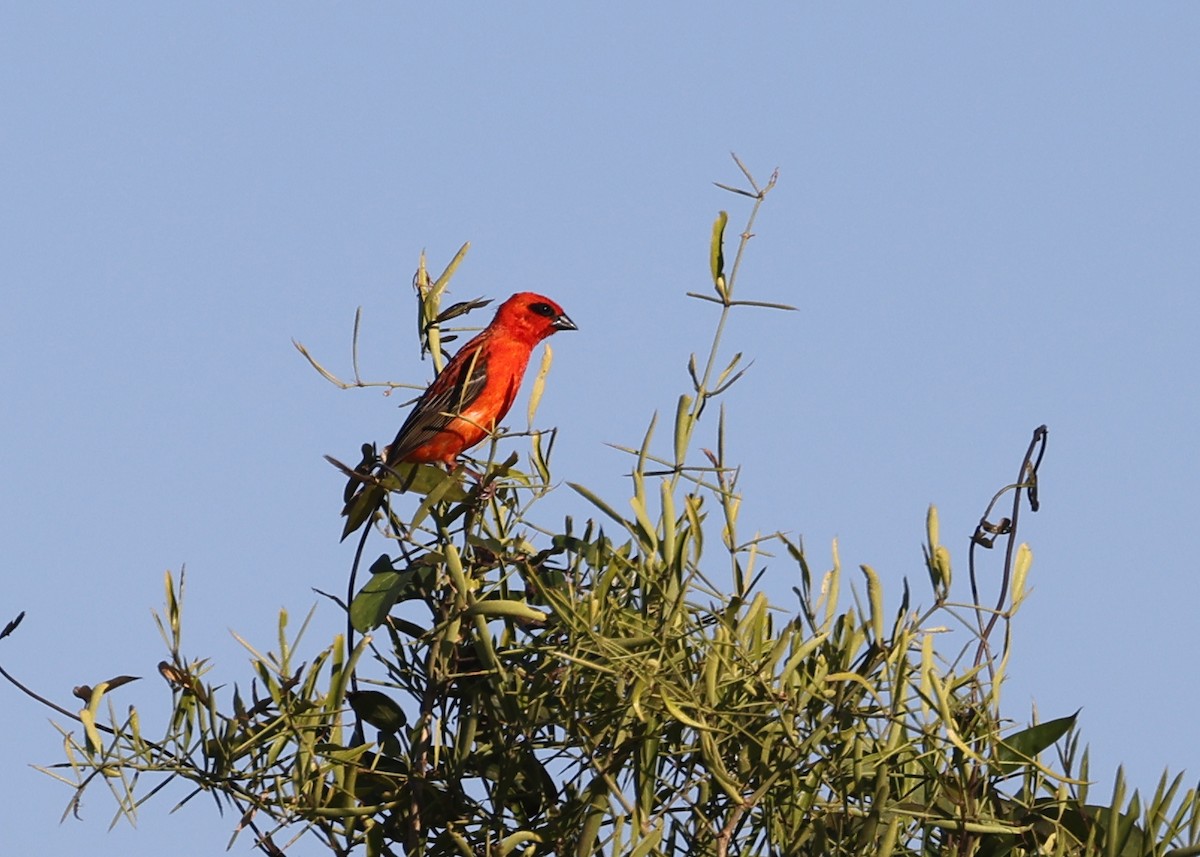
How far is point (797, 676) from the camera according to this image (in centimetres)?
236

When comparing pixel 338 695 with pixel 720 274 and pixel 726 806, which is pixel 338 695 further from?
pixel 720 274

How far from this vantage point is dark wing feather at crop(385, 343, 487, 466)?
11.9ft

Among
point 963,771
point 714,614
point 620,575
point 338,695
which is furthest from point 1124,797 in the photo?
point 338,695

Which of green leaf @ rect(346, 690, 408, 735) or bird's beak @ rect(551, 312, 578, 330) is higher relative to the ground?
bird's beak @ rect(551, 312, 578, 330)

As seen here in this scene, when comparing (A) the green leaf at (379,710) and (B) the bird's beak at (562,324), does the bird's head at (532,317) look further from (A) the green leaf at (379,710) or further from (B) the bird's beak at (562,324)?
(A) the green leaf at (379,710)

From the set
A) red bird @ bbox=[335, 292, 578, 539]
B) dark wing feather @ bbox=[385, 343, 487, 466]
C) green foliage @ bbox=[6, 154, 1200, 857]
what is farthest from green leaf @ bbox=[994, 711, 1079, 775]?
red bird @ bbox=[335, 292, 578, 539]

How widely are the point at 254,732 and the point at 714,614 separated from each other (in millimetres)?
737

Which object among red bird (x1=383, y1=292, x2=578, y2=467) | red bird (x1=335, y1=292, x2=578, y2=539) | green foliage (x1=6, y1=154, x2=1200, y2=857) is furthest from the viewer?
red bird (x1=383, y1=292, x2=578, y2=467)

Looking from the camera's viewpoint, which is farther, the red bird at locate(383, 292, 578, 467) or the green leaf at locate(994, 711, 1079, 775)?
the red bird at locate(383, 292, 578, 467)

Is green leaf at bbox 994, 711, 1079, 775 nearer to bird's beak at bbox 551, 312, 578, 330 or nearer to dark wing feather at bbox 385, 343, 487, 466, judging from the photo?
dark wing feather at bbox 385, 343, 487, 466

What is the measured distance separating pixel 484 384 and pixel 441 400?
115 centimetres

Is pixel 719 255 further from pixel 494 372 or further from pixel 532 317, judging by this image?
pixel 532 317

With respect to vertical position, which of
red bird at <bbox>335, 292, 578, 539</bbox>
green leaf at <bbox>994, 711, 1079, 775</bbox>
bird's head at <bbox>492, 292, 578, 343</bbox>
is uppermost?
Answer: bird's head at <bbox>492, 292, 578, 343</bbox>

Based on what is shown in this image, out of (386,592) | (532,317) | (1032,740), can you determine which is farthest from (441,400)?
(532,317)
